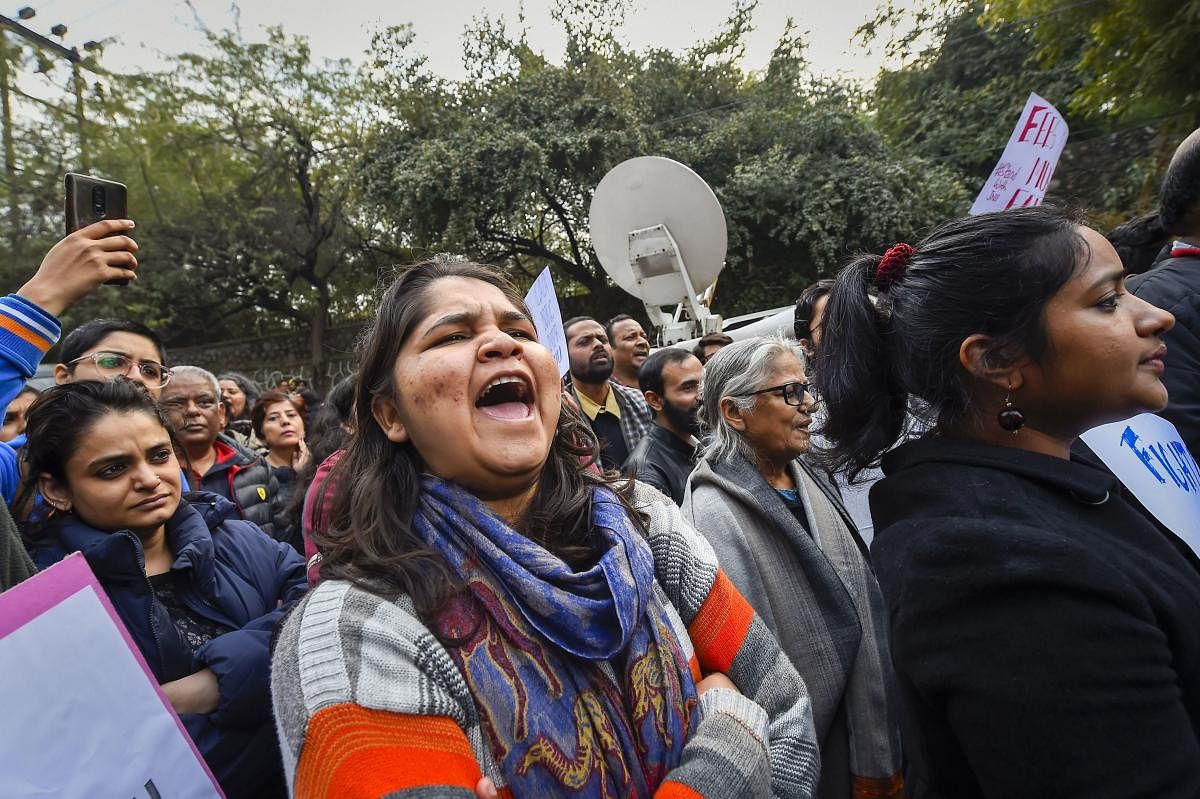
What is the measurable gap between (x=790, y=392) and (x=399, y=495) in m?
1.63

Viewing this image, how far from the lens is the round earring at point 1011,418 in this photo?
1.34m

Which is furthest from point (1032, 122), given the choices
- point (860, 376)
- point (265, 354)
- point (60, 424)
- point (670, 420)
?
point (265, 354)

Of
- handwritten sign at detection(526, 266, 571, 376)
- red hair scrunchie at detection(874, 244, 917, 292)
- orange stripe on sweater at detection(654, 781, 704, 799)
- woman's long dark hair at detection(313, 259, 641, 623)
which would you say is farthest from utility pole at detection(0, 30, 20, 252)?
orange stripe on sweater at detection(654, 781, 704, 799)

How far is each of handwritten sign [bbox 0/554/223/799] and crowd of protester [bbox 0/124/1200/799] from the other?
0.83 ft

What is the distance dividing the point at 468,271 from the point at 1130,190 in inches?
503

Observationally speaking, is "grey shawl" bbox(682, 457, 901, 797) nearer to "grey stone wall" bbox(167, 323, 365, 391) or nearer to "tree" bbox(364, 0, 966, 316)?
"tree" bbox(364, 0, 966, 316)

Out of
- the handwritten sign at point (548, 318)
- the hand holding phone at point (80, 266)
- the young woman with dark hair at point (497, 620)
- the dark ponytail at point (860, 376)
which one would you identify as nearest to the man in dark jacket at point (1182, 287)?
the dark ponytail at point (860, 376)

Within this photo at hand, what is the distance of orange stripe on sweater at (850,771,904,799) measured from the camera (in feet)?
6.86

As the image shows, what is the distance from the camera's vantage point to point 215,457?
3.78 m

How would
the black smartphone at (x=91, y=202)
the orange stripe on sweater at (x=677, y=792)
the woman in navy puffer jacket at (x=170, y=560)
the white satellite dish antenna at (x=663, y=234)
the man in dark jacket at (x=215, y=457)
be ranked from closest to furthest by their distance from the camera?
the orange stripe on sweater at (x=677, y=792), the woman in navy puffer jacket at (x=170, y=560), the black smartphone at (x=91, y=202), the man in dark jacket at (x=215, y=457), the white satellite dish antenna at (x=663, y=234)

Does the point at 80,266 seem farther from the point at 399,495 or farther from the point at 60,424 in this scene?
the point at 399,495

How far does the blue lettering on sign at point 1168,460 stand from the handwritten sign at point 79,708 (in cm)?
217

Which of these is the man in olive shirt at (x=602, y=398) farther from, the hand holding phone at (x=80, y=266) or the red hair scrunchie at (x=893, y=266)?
the red hair scrunchie at (x=893, y=266)

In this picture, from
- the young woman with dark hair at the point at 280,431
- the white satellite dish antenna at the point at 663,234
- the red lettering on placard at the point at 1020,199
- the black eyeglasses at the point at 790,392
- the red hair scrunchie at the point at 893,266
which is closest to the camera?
the red hair scrunchie at the point at 893,266
